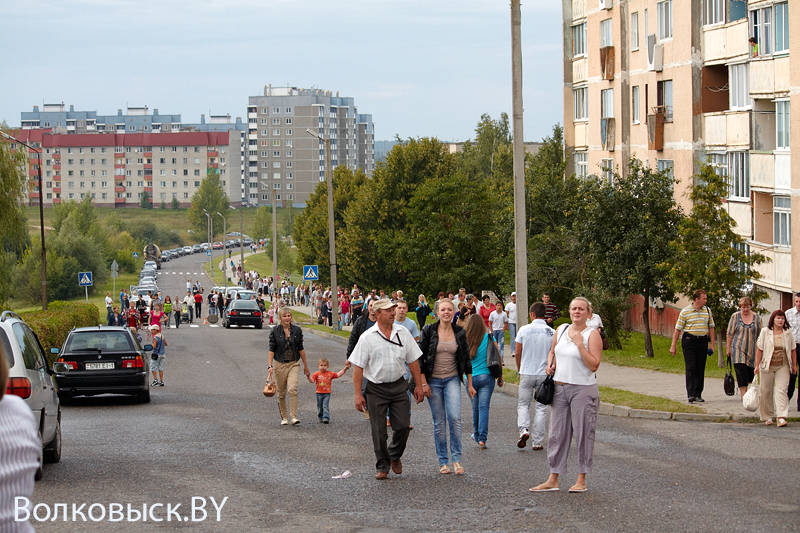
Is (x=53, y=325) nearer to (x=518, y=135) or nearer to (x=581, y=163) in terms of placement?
(x=518, y=135)

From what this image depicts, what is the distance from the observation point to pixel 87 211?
417 feet

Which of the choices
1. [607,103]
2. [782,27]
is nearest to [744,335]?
[782,27]

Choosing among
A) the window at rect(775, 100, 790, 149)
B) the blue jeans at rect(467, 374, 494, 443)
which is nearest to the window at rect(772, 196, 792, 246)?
the window at rect(775, 100, 790, 149)

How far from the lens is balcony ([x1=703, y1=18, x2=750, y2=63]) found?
30078mm

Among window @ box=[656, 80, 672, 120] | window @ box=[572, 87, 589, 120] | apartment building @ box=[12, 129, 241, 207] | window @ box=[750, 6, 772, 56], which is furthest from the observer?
apartment building @ box=[12, 129, 241, 207]

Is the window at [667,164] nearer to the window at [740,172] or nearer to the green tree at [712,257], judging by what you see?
the window at [740,172]

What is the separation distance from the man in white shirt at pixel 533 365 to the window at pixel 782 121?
721 inches

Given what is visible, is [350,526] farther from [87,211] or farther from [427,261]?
[87,211]

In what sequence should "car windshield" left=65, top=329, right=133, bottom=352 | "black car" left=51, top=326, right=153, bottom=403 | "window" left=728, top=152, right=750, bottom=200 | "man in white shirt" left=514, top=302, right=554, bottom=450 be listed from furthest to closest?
"window" left=728, top=152, right=750, bottom=200 < "car windshield" left=65, top=329, right=133, bottom=352 < "black car" left=51, top=326, right=153, bottom=403 < "man in white shirt" left=514, top=302, right=554, bottom=450

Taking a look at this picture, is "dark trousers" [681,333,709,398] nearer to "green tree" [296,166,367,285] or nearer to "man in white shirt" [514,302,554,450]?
"man in white shirt" [514,302,554,450]

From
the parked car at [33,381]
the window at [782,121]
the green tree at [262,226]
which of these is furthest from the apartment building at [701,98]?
the green tree at [262,226]

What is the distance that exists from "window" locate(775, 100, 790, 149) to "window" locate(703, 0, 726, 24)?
5.70 m

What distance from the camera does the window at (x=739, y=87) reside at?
30281 mm

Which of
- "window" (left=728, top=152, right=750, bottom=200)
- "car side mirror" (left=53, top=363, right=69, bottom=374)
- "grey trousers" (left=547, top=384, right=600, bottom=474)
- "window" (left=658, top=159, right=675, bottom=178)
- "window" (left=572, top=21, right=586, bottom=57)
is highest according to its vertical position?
"window" (left=572, top=21, right=586, bottom=57)
